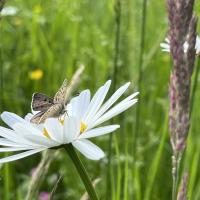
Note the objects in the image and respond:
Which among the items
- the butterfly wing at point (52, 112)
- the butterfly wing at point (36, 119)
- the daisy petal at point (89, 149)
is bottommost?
the daisy petal at point (89, 149)

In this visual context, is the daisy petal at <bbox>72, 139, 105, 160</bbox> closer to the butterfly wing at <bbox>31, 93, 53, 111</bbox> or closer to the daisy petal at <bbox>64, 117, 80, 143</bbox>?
the daisy petal at <bbox>64, 117, 80, 143</bbox>

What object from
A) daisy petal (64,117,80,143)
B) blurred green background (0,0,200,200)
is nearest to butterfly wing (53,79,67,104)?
daisy petal (64,117,80,143)

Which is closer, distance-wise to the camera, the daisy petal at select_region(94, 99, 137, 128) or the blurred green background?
the daisy petal at select_region(94, 99, 137, 128)

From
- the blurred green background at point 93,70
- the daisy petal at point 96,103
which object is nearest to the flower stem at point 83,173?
the daisy petal at point 96,103

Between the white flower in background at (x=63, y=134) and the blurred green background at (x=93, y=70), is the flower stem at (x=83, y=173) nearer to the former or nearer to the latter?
the white flower in background at (x=63, y=134)

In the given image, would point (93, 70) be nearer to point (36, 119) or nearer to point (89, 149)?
point (36, 119)

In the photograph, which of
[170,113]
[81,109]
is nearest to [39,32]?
[81,109]

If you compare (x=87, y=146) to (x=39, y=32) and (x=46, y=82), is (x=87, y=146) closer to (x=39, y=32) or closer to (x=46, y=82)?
(x=46, y=82)
